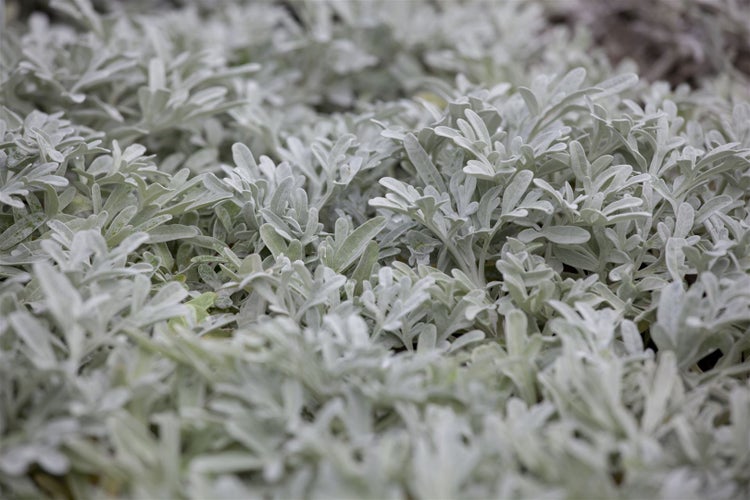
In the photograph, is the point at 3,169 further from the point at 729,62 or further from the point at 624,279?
the point at 729,62

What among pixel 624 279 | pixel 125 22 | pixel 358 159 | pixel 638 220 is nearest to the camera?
pixel 624 279

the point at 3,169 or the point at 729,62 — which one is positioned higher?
the point at 3,169

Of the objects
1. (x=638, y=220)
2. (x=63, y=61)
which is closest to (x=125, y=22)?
(x=63, y=61)

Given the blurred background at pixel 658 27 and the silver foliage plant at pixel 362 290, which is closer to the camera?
the silver foliage plant at pixel 362 290

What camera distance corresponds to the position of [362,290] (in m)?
1.62

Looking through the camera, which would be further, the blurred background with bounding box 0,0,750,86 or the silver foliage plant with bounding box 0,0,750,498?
the blurred background with bounding box 0,0,750,86

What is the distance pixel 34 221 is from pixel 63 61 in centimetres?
68

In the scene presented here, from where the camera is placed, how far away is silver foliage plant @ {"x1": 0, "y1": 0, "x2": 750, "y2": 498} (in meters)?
1.13

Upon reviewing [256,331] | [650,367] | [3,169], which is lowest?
[650,367]

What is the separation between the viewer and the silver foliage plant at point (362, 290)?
44.5 inches

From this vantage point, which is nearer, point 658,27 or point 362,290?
point 362,290

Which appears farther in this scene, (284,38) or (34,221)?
(284,38)

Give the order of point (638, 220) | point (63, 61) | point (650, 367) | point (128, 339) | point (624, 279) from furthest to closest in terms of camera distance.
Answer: point (63, 61), point (638, 220), point (624, 279), point (128, 339), point (650, 367)

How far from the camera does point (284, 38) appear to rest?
2.66 m
